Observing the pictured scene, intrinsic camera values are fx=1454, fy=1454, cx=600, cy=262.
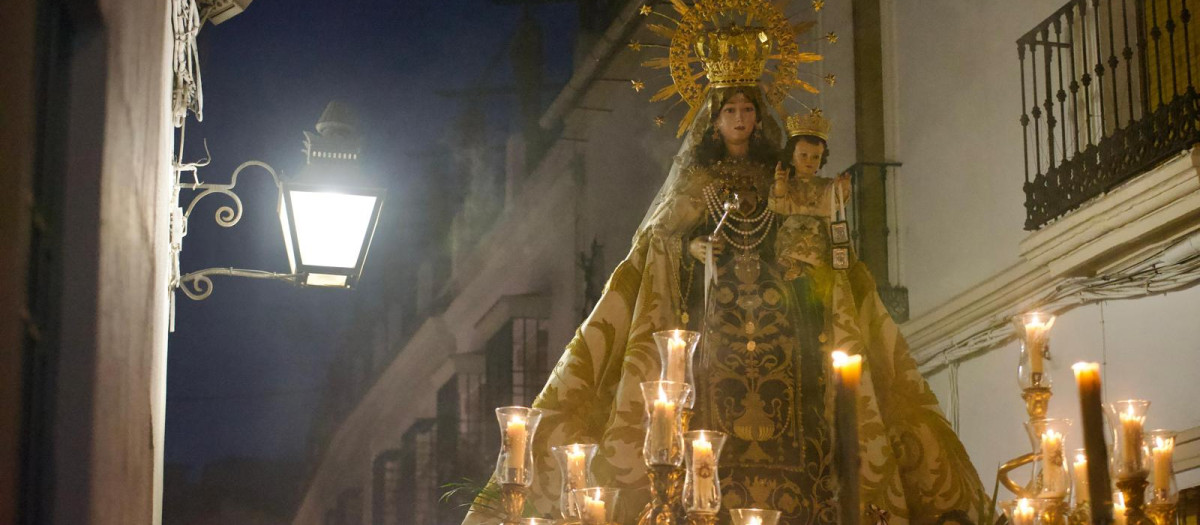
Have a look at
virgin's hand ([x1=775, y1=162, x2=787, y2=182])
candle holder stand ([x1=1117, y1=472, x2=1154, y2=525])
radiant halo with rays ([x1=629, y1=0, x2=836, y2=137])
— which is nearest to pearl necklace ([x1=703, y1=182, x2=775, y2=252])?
virgin's hand ([x1=775, y1=162, x2=787, y2=182])

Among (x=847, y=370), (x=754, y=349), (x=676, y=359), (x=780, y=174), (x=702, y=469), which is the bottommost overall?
(x=702, y=469)

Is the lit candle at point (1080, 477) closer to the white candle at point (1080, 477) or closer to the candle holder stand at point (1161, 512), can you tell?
the white candle at point (1080, 477)

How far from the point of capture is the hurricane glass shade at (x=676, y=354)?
345 centimetres

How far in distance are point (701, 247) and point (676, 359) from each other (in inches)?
49.7

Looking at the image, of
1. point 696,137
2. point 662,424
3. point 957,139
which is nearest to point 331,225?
point 696,137

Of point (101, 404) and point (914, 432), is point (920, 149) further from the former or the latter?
point (101, 404)

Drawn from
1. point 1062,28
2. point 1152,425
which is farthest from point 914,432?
point 1062,28

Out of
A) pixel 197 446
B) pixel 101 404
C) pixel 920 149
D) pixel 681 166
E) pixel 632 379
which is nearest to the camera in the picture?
pixel 101 404

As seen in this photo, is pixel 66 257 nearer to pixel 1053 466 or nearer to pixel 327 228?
pixel 1053 466

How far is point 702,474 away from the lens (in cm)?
299

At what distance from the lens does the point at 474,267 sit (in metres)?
8.31

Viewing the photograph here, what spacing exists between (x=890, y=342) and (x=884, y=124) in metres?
4.99

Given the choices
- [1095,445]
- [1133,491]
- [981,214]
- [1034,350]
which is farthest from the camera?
[981,214]

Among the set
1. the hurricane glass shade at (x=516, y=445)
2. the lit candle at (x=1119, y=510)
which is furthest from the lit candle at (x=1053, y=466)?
the hurricane glass shade at (x=516, y=445)
